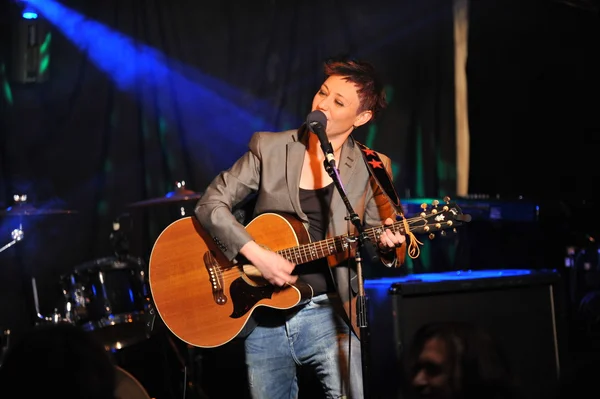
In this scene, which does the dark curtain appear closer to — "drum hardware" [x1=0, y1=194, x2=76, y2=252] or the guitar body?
"drum hardware" [x1=0, y1=194, x2=76, y2=252]

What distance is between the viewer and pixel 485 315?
165 inches

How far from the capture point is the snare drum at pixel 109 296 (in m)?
5.21

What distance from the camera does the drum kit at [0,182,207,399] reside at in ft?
16.8

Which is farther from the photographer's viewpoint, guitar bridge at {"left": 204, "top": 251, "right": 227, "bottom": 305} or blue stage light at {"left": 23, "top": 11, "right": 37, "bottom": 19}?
blue stage light at {"left": 23, "top": 11, "right": 37, "bottom": 19}

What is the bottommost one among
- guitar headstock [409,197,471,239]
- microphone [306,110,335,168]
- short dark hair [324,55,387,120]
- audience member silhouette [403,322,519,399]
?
audience member silhouette [403,322,519,399]

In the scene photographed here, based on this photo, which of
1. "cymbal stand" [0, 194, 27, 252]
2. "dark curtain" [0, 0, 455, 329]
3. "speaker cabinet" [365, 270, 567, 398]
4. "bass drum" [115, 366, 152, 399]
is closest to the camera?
"bass drum" [115, 366, 152, 399]

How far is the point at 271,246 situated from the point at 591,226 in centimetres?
459

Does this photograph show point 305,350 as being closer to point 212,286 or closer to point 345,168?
point 212,286

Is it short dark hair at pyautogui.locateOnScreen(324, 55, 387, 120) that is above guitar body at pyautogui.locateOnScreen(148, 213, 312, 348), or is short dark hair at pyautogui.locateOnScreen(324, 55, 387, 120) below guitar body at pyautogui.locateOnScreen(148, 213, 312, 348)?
above

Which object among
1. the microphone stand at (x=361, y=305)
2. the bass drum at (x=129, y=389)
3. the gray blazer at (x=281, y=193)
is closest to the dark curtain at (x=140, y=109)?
the gray blazer at (x=281, y=193)

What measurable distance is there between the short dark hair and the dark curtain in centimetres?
→ 215

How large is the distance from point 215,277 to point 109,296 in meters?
2.17

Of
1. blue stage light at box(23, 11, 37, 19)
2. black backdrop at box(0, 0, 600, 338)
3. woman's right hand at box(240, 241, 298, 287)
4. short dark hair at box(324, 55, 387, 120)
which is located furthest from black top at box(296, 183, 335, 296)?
blue stage light at box(23, 11, 37, 19)

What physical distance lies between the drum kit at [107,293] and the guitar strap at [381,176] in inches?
71.2
